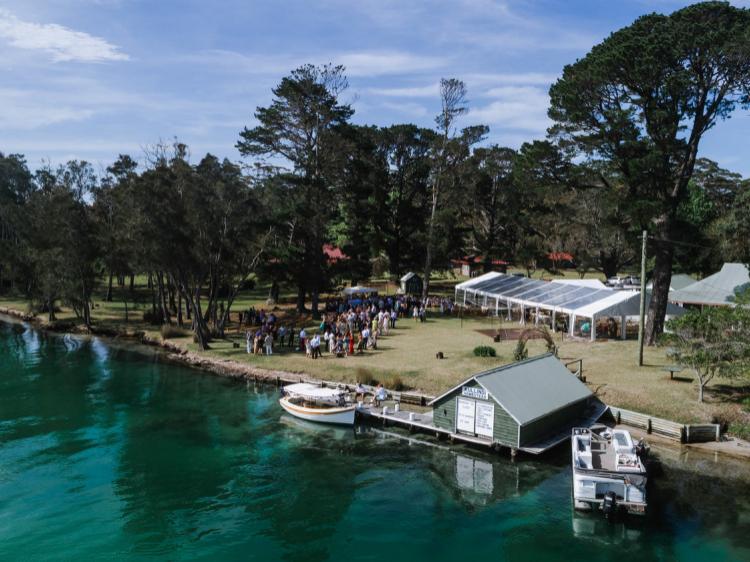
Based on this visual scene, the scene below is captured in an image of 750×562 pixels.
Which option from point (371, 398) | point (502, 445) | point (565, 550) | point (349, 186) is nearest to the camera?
point (565, 550)

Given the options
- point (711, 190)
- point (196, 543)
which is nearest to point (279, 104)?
point (196, 543)

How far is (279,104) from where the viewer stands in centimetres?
4512

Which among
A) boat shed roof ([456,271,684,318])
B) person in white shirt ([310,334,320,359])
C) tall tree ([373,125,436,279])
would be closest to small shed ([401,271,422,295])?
tall tree ([373,125,436,279])

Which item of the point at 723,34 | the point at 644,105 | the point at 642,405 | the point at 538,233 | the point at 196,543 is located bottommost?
the point at 196,543

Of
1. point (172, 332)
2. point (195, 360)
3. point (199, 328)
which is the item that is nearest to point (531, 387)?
point (195, 360)

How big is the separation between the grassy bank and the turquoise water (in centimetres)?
417

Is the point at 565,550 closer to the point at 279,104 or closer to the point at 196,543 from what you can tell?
the point at 196,543

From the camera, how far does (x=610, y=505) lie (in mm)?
16938

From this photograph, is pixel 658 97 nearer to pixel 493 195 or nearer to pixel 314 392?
pixel 314 392

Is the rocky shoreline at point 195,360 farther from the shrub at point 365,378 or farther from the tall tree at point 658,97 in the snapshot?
the tall tree at point 658,97

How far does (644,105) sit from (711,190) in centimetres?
5526

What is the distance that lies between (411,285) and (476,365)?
27.1 m

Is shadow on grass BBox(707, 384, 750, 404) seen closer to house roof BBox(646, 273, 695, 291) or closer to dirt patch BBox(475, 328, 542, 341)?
dirt patch BBox(475, 328, 542, 341)

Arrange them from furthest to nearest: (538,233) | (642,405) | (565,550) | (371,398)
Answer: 1. (538,233)
2. (371,398)
3. (642,405)
4. (565,550)
